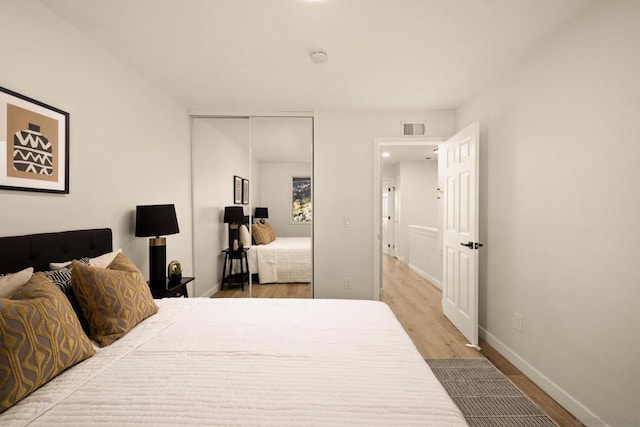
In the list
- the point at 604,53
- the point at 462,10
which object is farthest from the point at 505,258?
the point at 462,10

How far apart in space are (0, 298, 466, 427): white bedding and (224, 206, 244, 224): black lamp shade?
207 cm

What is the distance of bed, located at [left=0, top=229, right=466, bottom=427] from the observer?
3.01 feet

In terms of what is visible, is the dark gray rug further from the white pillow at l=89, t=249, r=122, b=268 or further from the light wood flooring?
the white pillow at l=89, t=249, r=122, b=268

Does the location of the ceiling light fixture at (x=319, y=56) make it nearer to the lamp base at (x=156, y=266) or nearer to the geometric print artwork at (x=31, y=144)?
the geometric print artwork at (x=31, y=144)

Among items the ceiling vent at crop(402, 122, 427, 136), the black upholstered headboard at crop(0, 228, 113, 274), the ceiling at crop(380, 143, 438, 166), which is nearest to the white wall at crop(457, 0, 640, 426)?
the ceiling vent at crop(402, 122, 427, 136)

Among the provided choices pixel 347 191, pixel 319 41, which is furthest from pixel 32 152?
pixel 347 191

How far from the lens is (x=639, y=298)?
1515mm

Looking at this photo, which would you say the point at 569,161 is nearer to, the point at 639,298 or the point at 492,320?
the point at 639,298

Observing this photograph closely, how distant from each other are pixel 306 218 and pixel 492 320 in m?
2.30

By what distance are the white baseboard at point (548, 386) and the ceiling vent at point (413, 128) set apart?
2402 millimetres

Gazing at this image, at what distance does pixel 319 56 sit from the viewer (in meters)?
2.33

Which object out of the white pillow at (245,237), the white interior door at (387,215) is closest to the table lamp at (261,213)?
the white pillow at (245,237)

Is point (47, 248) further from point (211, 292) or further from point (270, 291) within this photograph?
point (270, 291)

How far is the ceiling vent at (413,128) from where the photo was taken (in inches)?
144
